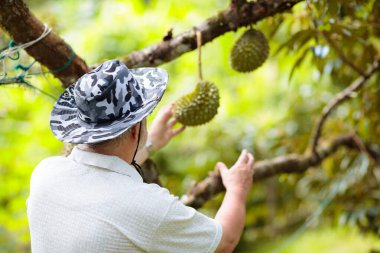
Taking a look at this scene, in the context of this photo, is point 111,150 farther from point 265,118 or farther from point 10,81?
point 265,118

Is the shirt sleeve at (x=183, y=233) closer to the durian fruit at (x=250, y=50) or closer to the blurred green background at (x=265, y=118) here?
the durian fruit at (x=250, y=50)

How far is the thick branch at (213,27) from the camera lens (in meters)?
1.74

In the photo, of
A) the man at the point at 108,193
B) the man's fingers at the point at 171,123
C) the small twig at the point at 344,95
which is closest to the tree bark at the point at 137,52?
the man's fingers at the point at 171,123

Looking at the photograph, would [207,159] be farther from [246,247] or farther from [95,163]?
[95,163]

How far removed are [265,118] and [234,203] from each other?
8.72 feet

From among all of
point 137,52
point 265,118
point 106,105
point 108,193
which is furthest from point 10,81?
point 265,118

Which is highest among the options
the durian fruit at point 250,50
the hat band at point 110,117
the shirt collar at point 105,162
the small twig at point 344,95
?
the durian fruit at point 250,50

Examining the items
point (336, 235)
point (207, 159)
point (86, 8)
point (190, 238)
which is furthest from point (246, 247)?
point (190, 238)

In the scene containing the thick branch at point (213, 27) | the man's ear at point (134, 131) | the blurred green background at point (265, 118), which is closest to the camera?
the man's ear at point (134, 131)

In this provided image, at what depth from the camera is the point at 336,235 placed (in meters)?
5.38

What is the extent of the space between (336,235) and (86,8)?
4.02 metres

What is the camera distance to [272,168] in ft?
7.77

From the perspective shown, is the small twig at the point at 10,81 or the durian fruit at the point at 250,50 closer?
the small twig at the point at 10,81

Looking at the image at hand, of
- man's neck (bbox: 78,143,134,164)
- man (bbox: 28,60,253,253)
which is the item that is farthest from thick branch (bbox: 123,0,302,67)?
man's neck (bbox: 78,143,134,164)
